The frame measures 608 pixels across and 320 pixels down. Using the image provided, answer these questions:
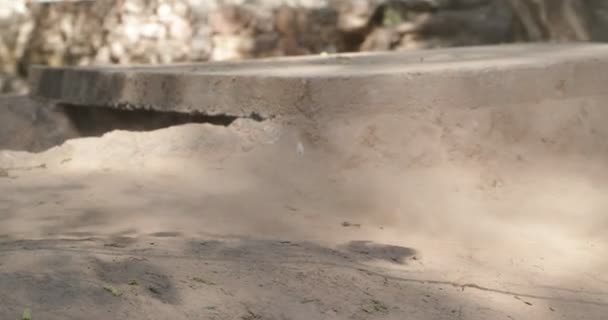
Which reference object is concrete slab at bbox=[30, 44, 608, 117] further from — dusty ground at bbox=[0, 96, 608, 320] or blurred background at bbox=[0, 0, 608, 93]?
blurred background at bbox=[0, 0, 608, 93]

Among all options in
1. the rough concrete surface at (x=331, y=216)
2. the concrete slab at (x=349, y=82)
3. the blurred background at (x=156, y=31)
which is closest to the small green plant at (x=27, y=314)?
the rough concrete surface at (x=331, y=216)

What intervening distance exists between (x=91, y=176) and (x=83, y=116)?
6.24ft

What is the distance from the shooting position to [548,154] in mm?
4617

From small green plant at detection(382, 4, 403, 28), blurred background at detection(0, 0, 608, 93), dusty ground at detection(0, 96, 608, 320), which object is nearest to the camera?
dusty ground at detection(0, 96, 608, 320)

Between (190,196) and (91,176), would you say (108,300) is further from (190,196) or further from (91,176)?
(91,176)

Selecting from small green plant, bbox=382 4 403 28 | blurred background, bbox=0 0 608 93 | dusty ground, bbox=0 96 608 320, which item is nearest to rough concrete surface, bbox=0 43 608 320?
dusty ground, bbox=0 96 608 320

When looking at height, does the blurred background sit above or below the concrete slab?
below

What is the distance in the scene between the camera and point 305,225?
364 centimetres

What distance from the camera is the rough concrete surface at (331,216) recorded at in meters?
2.60

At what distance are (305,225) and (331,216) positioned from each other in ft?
0.74

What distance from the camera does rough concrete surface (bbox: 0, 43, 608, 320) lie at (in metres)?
2.60

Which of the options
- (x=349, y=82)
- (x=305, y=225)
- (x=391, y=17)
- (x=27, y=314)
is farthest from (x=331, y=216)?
(x=391, y=17)

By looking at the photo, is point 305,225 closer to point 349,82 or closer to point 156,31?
point 349,82

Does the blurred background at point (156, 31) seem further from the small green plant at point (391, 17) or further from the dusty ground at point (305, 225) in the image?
the dusty ground at point (305, 225)
